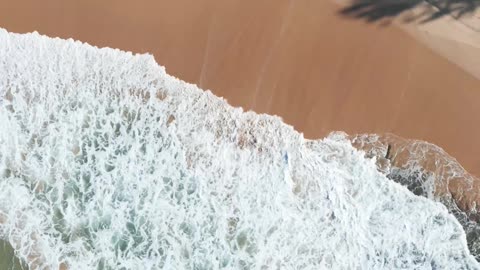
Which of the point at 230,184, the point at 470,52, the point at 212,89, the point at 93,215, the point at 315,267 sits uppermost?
the point at 470,52

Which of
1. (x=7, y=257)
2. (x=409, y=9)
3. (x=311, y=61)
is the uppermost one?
(x=409, y=9)

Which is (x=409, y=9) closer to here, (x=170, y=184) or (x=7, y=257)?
(x=170, y=184)

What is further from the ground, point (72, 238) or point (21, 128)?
point (21, 128)

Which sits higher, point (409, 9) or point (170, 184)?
point (409, 9)

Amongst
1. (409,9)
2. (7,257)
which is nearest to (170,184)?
(7,257)

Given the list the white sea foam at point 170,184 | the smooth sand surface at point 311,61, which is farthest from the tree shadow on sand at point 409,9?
the white sea foam at point 170,184

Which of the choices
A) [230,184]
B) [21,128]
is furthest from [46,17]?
[230,184]

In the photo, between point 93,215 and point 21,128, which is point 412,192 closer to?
point 93,215
